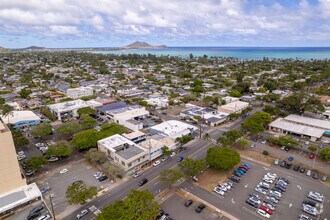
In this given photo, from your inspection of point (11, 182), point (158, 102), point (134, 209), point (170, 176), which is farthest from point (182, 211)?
point (158, 102)

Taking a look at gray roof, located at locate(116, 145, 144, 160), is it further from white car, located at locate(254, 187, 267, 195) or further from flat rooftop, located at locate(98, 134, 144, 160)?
white car, located at locate(254, 187, 267, 195)

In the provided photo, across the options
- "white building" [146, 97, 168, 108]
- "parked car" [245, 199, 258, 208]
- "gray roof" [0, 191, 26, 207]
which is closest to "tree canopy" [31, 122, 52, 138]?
"gray roof" [0, 191, 26, 207]

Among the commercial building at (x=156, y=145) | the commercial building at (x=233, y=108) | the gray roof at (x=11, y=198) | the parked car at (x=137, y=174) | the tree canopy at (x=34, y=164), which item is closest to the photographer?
the gray roof at (x=11, y=198)

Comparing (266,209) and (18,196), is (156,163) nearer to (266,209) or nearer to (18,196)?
(266,209)

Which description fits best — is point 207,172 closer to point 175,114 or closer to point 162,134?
point 162,134

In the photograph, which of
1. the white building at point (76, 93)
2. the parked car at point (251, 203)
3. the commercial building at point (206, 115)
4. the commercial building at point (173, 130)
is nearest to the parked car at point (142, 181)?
the commercial building at point (173, 130)

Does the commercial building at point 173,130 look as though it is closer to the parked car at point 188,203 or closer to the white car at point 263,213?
the parked car at point 188,203
